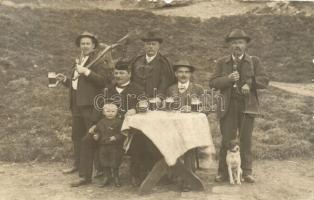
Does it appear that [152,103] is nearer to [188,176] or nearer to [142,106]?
[142,106]

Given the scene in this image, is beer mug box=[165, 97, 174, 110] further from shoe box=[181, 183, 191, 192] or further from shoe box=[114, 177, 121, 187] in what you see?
shoe box=[114, 177, 121, 187]

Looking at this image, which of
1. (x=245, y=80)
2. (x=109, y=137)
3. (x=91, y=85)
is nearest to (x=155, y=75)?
(x=91, y=85)

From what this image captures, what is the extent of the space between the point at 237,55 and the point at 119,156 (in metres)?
1.98

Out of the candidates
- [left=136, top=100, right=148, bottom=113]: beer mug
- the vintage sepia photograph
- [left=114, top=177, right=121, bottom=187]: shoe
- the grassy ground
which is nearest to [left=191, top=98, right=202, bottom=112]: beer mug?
the vintage sepia photograph

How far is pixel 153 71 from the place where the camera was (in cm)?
675

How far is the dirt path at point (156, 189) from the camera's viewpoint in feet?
20.4

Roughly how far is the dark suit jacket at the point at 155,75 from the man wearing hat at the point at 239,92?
61 cm

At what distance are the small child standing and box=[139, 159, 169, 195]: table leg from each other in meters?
0.50

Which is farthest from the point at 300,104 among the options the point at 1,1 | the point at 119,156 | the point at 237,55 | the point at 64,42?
the point at 1,1

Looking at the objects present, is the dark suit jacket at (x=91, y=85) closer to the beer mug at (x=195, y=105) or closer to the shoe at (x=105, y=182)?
the shoe at (x=105, y=182)

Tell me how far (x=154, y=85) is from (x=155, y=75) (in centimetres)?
13

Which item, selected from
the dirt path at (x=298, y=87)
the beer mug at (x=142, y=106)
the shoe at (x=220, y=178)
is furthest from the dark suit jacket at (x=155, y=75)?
the dirt path at (x=298, y=87)

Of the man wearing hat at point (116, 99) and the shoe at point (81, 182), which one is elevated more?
the man wearing hat at point (116, 99)

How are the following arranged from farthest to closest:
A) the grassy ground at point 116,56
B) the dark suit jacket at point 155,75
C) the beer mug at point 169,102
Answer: the grassy ground at point 116,56 → the dark suit jacket at point 155,75 → the beer mug at point 169,102
